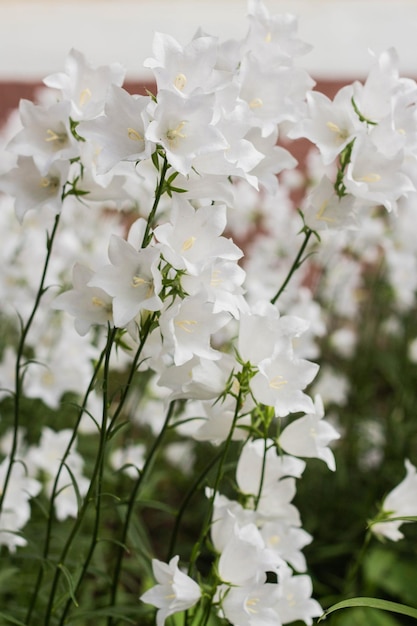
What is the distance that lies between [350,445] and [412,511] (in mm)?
1224

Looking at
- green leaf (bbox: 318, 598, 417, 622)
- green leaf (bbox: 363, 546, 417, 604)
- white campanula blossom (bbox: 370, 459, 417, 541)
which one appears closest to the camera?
green leaf (bbox: 318, 598, 417, 622)

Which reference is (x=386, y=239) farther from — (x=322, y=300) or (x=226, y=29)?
(x=226, y=29)

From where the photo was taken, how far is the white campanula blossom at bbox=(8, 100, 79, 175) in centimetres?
88

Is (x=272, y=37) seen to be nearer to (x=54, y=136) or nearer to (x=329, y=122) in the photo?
(x=329, y=122)

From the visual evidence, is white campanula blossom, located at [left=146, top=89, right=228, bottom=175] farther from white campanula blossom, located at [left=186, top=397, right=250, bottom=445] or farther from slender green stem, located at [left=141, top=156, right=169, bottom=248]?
white campanula blossom, located at [left=186, top=397, right=250, bottom=445]

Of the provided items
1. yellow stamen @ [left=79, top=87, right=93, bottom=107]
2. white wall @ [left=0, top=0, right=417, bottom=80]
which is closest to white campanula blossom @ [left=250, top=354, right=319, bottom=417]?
yellow stamen @ [left=79, top=87, right=93, bottom=107]

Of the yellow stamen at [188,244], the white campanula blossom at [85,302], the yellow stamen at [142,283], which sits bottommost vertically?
the white campanula blossom at [85,302]

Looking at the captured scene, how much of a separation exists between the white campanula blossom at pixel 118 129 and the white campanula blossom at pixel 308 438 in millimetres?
350

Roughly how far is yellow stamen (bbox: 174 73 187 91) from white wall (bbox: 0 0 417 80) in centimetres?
262

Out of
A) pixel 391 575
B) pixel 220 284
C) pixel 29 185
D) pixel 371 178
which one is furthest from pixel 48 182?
pixel 391 575

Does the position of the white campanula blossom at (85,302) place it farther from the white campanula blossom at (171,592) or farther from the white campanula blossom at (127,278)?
the white campanula blossom at (171,592)

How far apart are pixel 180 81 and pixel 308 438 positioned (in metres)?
0.41

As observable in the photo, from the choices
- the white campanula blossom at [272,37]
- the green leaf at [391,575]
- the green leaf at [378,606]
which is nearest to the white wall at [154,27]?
the green leaf at [391,575]

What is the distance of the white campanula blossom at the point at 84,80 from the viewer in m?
0.90
